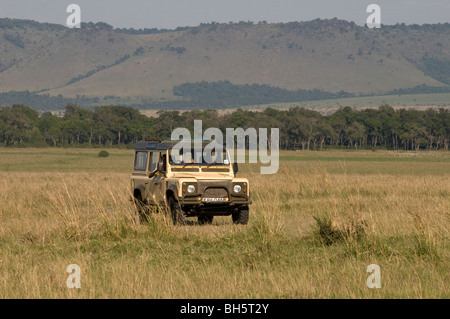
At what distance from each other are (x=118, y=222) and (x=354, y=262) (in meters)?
5.32

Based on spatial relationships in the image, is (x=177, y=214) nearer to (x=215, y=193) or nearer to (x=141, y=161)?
(x=215, y=193)

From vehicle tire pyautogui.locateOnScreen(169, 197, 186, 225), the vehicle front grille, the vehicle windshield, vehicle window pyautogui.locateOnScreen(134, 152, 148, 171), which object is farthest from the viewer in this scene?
vehicle window pyautogui.locateOnScreen(134, 152, 148, 171)

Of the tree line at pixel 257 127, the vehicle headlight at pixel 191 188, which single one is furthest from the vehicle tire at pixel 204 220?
the tree line at pixel 257 127

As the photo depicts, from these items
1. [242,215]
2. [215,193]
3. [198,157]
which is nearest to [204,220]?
[242,215]

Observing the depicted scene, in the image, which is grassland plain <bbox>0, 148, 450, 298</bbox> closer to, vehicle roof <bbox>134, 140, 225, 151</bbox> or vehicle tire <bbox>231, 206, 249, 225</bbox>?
vehicle tire <bbox>231, 206, 249, 225</bbox>

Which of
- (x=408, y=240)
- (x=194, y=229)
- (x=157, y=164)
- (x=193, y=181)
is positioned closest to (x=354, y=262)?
(x=408, y=240)

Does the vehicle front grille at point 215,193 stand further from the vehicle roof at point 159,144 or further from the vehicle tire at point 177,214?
the vehicle roof at point 159,144

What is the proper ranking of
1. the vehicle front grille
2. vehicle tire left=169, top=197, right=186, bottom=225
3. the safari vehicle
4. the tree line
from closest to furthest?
vehicle tire left=169, top=197, right=186, bottom=225 → the safari vehicle → the vehicle front grille → the tree line

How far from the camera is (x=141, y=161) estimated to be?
818 inches

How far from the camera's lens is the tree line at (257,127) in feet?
516

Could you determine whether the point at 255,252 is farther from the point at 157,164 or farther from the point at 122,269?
the point at 157,164

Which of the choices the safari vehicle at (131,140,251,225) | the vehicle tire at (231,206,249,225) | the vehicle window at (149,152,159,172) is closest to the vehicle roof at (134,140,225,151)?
the safari vehicle at (131,140,251,225)

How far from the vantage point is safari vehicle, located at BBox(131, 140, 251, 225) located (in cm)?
1797

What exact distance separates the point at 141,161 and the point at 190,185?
322cm
